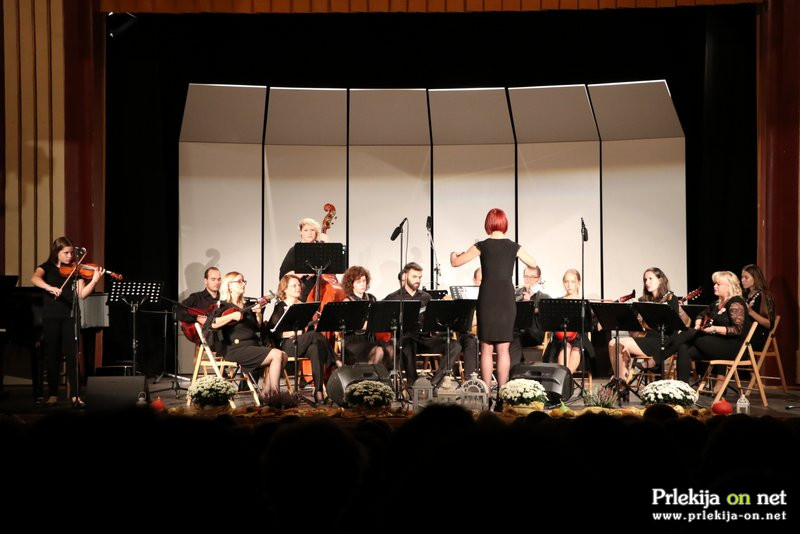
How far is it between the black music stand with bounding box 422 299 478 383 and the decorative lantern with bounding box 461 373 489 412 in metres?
0.82

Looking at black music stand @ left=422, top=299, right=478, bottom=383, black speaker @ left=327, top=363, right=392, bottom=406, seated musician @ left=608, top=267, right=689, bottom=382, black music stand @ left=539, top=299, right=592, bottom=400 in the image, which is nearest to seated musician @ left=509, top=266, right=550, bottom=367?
black music stand @ left=539, top=299, right=592, bottom=400

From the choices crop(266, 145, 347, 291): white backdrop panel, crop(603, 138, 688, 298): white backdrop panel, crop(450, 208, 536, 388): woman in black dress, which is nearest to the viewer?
crop(450, 208, 536, 388): woman in black dress

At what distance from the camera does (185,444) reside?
123 cm

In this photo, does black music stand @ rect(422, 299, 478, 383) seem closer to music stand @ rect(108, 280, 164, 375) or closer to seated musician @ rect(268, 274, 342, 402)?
seated musician @ rect(268, 274, 342, 402)

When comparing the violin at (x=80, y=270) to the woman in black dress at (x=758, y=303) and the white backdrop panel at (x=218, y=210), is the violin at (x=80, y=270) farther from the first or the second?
the woman in black dress at (x=758, y=303)

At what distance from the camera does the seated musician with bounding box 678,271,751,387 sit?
765 centimetres

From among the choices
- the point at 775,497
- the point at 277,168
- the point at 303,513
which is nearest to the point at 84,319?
the point at 277,168

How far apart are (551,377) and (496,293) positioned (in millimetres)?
907

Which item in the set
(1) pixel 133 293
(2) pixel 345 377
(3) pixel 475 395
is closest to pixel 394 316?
(2) pixel 345 377

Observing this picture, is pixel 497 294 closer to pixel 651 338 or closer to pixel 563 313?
pixel 563 313

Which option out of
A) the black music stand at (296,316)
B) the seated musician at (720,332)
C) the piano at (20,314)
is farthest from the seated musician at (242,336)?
the seated musician at (720,332)

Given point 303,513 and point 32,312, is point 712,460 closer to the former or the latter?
point 303,513

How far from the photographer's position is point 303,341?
7875 millimetres

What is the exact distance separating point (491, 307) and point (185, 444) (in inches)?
225
